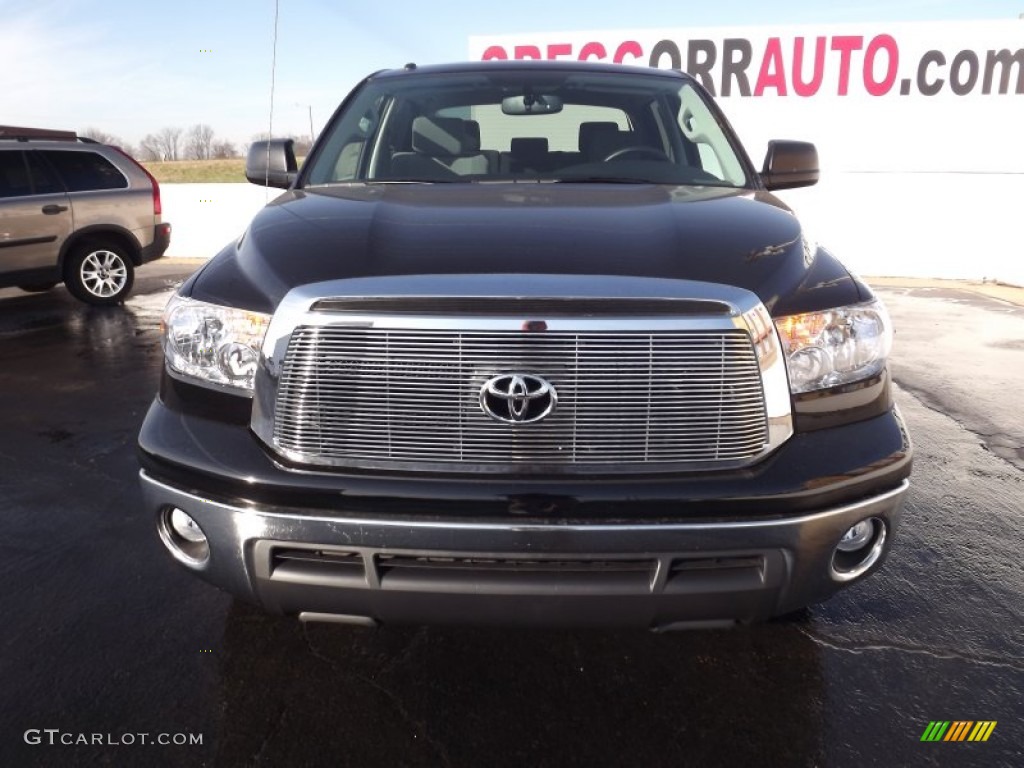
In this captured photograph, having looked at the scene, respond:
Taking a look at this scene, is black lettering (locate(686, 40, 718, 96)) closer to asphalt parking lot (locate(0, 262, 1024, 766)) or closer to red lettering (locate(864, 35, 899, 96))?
red lettering (locate(864, 35, 899, 96))

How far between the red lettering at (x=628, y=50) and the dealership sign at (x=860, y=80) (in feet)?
0.07

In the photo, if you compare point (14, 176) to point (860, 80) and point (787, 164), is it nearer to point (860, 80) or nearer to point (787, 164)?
point (787, 164)

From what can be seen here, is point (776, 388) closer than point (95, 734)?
Yes

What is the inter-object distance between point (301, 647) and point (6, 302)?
8.77 metres

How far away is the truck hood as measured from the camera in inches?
74.4

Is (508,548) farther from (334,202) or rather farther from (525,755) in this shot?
(334,202)

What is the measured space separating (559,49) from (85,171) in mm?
11866

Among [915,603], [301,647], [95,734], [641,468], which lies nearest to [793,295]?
[641,468]

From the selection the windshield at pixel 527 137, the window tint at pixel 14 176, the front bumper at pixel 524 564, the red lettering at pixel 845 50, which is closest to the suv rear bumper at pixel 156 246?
the window tint at pixel 14 176

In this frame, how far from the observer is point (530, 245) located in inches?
78.0

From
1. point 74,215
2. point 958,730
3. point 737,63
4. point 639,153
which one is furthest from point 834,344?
point 737,63

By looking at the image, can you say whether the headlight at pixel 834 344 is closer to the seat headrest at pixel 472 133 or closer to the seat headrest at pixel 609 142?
the seat headrest at pixel 609 142

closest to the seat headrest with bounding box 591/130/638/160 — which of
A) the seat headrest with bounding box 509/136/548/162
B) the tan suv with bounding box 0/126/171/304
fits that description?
the seat headrest with bounding box 509/136/548/162

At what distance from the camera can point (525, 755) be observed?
200 centimetres
